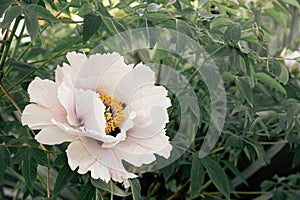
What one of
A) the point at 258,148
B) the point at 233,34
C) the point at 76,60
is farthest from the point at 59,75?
the point at 258,148

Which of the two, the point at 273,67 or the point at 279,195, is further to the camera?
the point at 279,195

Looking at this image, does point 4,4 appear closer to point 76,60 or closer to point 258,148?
point 76,60

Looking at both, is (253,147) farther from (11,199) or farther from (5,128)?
(11,199)

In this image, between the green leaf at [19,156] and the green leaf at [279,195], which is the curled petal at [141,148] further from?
the green leaf at [279,195]

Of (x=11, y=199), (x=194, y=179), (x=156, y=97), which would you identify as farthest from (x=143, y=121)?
(x=11, y=199)

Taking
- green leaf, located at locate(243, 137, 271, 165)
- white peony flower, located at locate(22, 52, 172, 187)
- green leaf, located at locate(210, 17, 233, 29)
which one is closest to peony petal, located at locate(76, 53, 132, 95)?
white peony flower, located at locate(22, 52, 172, 187)

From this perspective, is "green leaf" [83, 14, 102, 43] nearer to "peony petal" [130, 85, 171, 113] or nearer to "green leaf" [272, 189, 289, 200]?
"peony petal" [130, 85, 171, 113]
